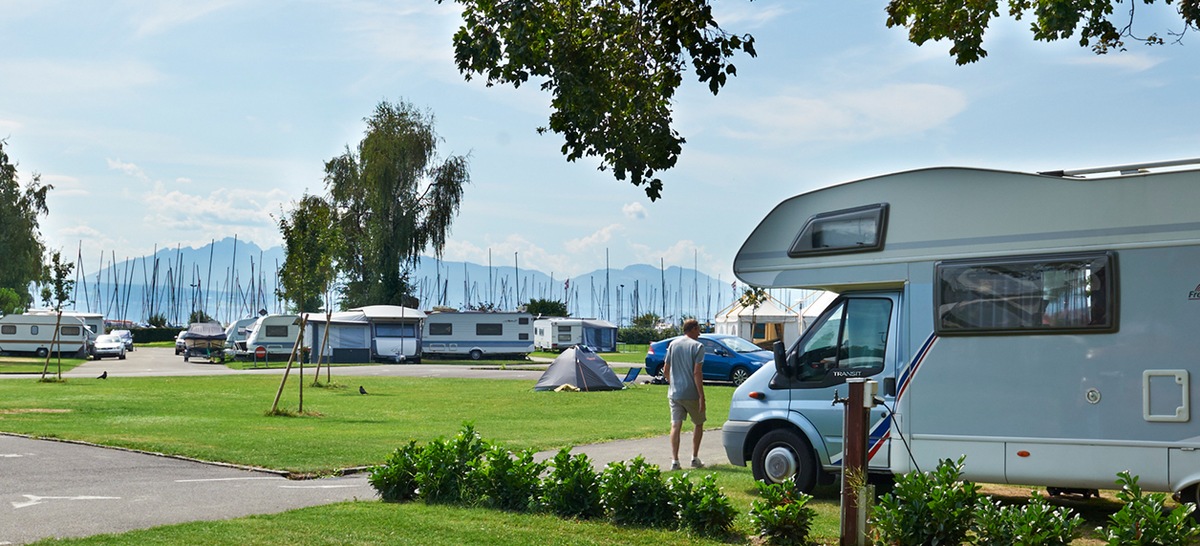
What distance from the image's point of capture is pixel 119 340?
55688 millimetres

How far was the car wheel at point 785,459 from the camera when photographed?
1059cm

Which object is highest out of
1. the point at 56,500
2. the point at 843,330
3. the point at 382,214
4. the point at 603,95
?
the point at 382,214

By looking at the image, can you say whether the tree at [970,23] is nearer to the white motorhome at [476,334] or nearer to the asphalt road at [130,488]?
the asphalt road at [130,488]

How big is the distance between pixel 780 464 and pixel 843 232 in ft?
7.39

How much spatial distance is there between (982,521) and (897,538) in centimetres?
55

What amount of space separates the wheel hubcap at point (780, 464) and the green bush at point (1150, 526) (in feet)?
13.0

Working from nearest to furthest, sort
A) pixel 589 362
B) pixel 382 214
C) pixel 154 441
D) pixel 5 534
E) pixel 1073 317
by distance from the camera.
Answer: pixel 5 534 < pixel 1073 317 < pixel 154 441 < pixel 589 362 < pixel 382 214

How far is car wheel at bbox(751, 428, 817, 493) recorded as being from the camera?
10.6m

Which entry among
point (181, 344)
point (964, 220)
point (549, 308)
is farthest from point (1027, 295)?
point (549, 308)

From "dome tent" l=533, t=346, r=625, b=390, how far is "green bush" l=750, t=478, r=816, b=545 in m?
20.7

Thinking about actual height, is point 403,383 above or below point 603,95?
below

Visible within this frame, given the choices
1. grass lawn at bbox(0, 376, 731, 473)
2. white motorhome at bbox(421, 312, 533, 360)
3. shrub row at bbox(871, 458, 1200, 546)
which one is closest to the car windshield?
grass lawn at bbox(0, 376, 731, 473)

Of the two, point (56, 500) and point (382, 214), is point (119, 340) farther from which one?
point (56, 500)

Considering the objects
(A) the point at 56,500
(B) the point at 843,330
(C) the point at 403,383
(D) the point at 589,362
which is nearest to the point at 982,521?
(B) the point at 843,330
